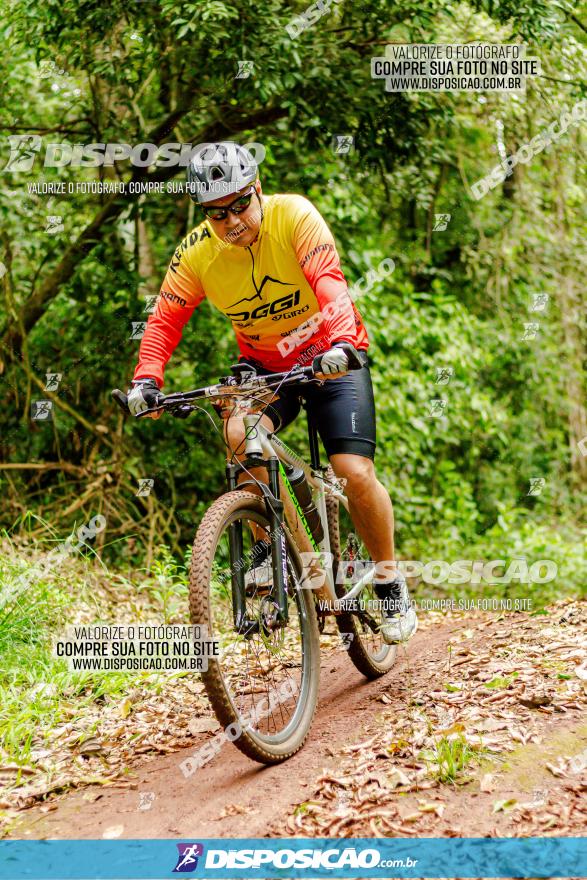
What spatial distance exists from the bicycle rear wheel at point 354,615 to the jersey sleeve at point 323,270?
1127mm

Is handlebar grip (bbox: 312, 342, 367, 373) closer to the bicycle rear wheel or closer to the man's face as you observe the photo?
the man's face

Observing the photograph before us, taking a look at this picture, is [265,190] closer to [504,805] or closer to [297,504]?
[297,504]

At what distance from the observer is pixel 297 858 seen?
8.57ft

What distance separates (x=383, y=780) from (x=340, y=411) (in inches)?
63.3

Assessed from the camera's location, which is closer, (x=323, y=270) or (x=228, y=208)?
(x=228, y=208)

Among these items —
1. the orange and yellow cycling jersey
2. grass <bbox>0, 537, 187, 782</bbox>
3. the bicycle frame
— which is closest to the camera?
the bicycle frame

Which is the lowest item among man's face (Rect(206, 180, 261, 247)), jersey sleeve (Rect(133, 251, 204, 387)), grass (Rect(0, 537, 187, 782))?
grass (Rect(0, 537, 187, 782))

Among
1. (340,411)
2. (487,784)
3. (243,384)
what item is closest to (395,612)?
(340,411)

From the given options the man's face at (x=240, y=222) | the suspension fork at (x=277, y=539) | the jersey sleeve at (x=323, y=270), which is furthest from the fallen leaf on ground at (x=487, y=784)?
the man's face at (x=240, y=222)

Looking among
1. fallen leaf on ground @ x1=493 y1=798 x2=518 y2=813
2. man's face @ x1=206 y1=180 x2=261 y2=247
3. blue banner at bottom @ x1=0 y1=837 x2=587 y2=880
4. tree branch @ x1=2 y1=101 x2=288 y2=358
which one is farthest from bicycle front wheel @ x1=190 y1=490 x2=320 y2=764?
tree branch @ x1=2 y1=101 x2=288 y2=358

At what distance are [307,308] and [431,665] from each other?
2.17 meters

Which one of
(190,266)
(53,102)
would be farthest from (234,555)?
(53,102)

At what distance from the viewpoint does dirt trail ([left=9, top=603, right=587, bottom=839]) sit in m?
2.74

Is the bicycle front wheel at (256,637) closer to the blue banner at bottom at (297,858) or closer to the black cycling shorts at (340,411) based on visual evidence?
the blue banner at bottom at (297,858)
